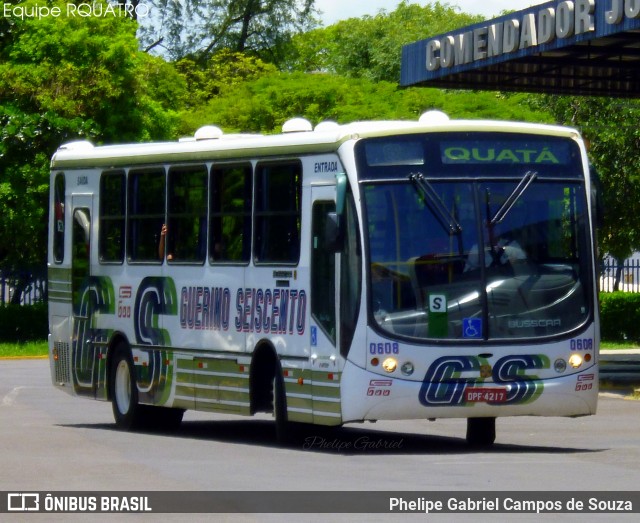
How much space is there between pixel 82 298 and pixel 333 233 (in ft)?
19.6

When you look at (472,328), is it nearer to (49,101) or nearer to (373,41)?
(49,101)

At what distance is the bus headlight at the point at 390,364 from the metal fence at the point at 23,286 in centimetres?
3034

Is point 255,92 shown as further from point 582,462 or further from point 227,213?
point 582,462

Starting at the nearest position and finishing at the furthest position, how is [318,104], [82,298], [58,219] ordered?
[82,298] < [58,219] < [318,104]

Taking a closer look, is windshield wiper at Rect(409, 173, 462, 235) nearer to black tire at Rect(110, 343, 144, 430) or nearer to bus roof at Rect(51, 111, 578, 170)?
bus roof at Rect(51, 111, 578, 170)

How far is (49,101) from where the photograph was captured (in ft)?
138

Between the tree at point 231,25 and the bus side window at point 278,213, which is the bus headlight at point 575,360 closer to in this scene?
the bus side window at point 278,213

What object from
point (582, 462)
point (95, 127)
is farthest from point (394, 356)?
point (95, 127)

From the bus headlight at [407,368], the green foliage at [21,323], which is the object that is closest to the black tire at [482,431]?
the bus headlight at [407,368]

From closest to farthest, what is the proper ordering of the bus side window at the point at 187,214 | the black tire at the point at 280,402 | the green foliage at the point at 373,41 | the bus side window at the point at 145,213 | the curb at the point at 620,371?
1. the black tire at the point at 280,402
2. the bus side window at the point at 187,214
3. the bus side window at the point at 145,213
4. the curb at the point at 620,371
5. the green foliage at the point at 373,41

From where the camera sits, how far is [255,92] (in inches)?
2141

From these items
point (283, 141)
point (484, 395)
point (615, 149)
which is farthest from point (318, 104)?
point (484, 395)

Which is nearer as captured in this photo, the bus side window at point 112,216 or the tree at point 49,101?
the bus side window at point 112,216

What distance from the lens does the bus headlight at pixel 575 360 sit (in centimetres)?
1561
